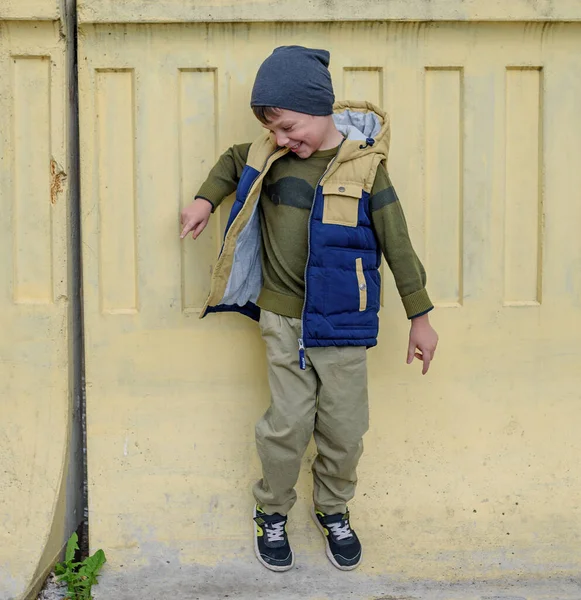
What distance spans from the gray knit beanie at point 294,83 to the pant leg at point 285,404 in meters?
0.71

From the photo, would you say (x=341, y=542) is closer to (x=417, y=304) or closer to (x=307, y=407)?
(x=307, y=407)

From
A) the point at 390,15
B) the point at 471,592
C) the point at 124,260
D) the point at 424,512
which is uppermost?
the point at 390,15

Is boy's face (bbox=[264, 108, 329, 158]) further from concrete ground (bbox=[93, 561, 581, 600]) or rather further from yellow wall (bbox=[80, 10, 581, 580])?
concrete ground (bbox=[93, 561, 581, 600])

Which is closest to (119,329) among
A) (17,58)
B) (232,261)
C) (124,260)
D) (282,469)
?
(124,260)

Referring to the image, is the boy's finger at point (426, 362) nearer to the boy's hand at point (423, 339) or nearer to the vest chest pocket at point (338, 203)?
the boy's hand at point (423, 339)

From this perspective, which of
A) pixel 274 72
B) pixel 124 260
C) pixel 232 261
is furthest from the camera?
pixel 124 260

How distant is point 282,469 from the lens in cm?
306

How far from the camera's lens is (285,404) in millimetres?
3008

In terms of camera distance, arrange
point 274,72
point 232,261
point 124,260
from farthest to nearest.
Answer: point 124,260, point 232,261, point 274,72

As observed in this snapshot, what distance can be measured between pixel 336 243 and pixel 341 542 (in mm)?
1090

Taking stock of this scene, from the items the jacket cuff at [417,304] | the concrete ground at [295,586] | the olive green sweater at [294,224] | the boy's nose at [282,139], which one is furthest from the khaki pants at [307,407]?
the boy's nose at [282,139]

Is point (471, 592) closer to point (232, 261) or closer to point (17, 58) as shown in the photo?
point (232, 261)

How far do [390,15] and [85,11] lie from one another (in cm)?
107

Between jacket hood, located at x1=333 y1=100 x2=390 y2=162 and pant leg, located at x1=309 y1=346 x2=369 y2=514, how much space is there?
66 cm
